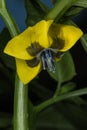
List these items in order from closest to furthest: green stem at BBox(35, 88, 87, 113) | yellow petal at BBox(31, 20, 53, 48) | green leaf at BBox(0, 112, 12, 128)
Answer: yellow petal at BBox(31, 20, 53, 48) < green stem at BBox(35, 88, 87, 113) < green leaf at BBox(0, 112, 12, 128)

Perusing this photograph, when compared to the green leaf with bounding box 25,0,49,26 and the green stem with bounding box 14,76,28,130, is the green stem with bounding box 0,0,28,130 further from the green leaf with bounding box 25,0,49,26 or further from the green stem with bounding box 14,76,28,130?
the green leaf with bounding box 25,0,49,26

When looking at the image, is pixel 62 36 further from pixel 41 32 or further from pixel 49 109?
pixel 49 109

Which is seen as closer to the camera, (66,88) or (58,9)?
(58,9)

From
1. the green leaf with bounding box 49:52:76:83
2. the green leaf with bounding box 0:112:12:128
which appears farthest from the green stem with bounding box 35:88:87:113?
the green leaf with bounding box 0:112:12:128

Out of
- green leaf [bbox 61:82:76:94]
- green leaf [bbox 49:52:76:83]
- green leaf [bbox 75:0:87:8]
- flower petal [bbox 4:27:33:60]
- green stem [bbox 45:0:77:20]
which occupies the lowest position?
green leaf [bbox 61:82:76:94]

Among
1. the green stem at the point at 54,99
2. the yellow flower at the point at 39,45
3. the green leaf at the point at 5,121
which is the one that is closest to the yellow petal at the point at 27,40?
the yellow flower at the point at 39,45

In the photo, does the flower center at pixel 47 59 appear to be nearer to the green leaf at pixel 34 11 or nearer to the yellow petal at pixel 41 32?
the yellow petal at pixel 41 32

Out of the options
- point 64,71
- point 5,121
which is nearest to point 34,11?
point 64,71
